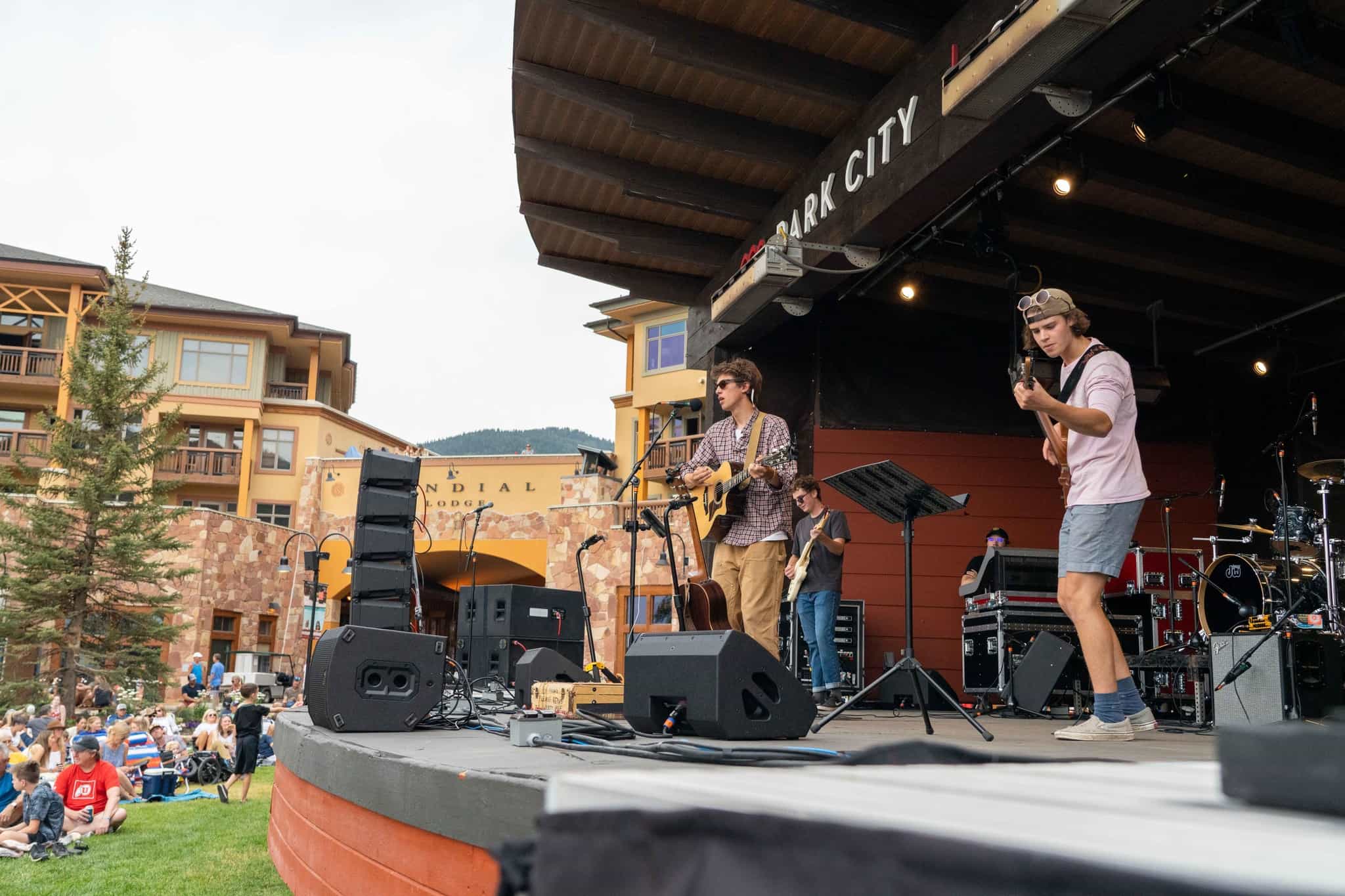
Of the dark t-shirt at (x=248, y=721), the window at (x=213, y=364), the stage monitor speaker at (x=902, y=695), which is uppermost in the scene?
the window at (x=213, y=364)

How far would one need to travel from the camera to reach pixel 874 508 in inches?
201

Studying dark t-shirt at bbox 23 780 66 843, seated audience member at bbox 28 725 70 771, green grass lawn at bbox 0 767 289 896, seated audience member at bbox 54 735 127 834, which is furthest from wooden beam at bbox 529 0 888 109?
seated audience member at bbox 28 725 70 771

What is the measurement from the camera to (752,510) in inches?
224

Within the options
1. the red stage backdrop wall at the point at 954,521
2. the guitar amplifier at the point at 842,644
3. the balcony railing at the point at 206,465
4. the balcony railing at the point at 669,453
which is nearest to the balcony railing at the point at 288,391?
the balcony railing at the point at 206,465

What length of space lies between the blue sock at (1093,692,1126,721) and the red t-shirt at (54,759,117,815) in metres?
9.13

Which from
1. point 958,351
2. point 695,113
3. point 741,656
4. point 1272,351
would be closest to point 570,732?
point 741,656

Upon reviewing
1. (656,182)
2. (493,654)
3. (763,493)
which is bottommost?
(493,654)

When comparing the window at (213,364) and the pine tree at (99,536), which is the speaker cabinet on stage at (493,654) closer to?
the pine tree at (99,536)

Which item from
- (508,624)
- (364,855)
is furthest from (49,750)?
(364,855)

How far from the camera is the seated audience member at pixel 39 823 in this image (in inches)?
355

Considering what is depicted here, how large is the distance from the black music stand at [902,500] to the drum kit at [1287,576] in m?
2.88

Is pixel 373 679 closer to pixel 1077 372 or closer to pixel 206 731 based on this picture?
pixel 1077 372

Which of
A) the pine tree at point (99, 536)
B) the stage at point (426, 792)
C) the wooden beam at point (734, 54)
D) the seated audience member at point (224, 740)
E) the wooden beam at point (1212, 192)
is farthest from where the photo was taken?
the pine tree at point (99, 536)

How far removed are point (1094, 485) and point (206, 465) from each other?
37529mm
